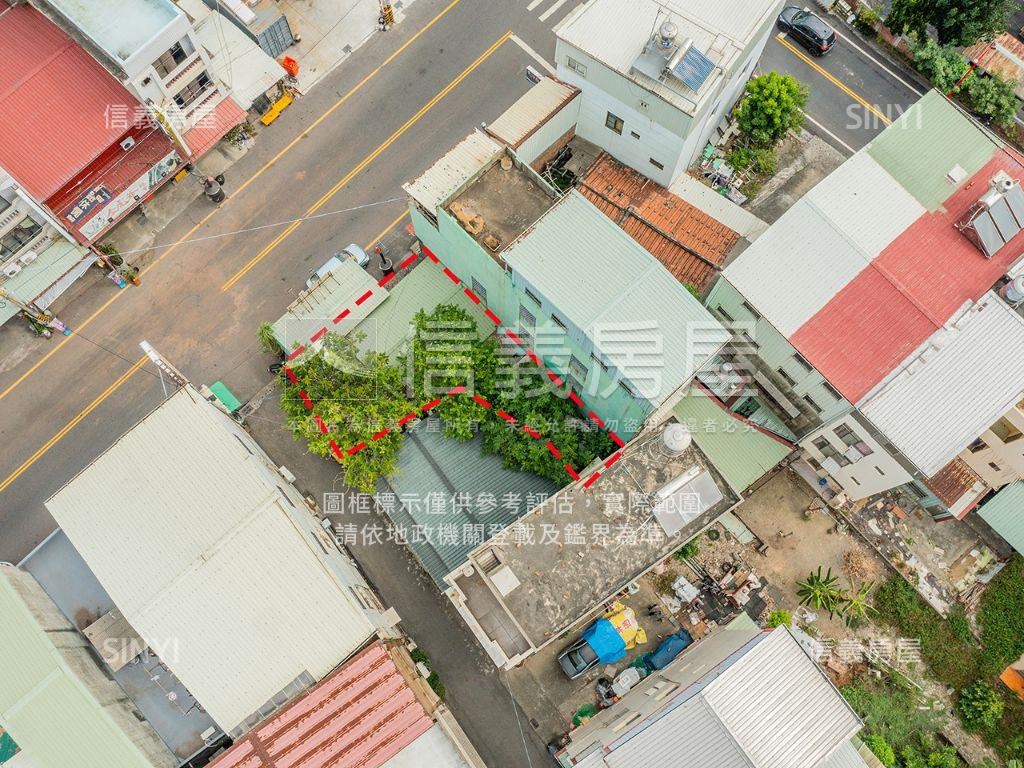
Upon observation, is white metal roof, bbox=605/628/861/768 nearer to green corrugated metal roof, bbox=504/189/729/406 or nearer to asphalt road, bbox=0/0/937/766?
asphalt road, bbox=0/0/937/766

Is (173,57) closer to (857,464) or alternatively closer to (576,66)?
(576,66)

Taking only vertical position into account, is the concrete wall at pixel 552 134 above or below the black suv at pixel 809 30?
above

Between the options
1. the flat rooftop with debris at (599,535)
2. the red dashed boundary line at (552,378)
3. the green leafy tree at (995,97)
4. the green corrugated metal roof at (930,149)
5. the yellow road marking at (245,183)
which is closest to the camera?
the flat rooftop with debris at (599,535)

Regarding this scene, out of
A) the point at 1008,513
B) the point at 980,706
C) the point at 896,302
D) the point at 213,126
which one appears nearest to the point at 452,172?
the point at 213,126

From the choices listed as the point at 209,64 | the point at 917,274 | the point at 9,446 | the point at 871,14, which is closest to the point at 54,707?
the point at 9,446

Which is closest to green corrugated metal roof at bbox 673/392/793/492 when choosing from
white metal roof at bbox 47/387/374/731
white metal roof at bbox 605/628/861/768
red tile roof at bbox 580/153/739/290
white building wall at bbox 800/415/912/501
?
white building wall at bbox 800/415/912/501

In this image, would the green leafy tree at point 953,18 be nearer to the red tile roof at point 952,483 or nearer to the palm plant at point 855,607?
the red tile roof at point 952,483

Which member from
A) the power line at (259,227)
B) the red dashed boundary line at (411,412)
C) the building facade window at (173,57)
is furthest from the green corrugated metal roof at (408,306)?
the building facade window at (173,57)
